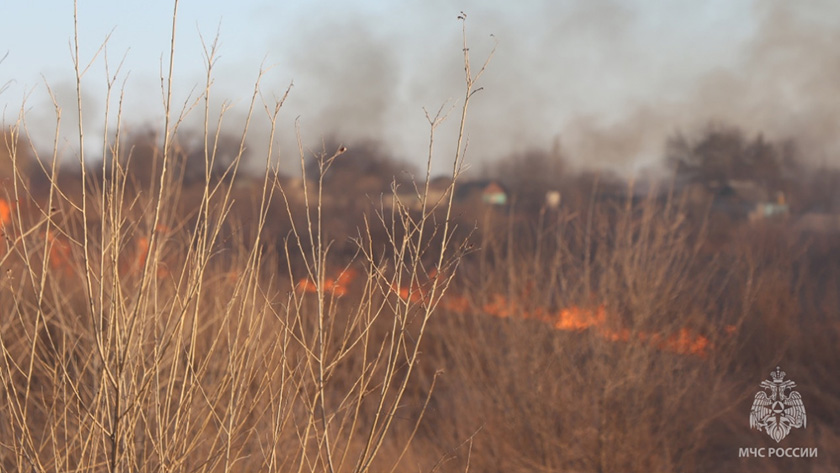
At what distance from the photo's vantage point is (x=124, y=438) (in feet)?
7.29

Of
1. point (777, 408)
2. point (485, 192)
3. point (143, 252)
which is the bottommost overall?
point (777, 408)

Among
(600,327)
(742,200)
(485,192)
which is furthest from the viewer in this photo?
(742,200)

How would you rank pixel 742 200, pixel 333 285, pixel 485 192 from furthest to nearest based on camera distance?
pixel 742 200 → pixel 485 192 → pixel 333 285

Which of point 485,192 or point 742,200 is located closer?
point 485,192

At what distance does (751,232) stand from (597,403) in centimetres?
724

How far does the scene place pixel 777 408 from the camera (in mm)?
7688

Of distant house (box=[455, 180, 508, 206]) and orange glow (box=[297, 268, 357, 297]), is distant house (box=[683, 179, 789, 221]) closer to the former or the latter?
distant house (box=[455, 180, 508, 206])

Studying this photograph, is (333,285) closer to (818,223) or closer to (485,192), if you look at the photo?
(485,192)

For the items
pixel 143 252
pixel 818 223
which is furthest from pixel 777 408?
pixel 818 223

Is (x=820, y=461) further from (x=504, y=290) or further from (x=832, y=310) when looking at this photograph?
(x=832, y=310)

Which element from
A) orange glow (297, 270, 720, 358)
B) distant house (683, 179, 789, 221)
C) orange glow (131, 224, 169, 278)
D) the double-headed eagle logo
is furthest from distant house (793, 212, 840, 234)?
orange glow (131, 224, 169, 278)

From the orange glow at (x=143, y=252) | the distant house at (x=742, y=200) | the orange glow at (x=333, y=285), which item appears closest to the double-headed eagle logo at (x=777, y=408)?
the distant house at (x=742, y=200)

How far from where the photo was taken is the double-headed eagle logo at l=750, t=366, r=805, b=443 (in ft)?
23.9

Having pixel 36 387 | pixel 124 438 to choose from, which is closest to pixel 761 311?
pixel 36 387
